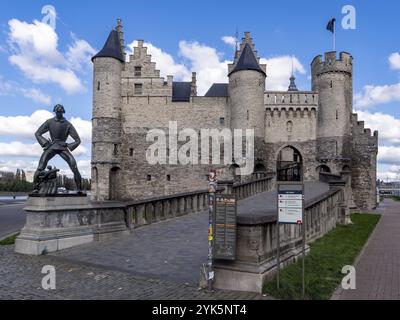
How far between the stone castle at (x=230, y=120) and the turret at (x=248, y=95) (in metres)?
0.09

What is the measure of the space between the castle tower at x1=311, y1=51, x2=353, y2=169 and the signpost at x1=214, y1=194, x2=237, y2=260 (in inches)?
1256

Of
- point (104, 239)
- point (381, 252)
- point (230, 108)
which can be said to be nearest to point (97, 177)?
point (230, 108)

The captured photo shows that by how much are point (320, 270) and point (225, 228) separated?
260 centimetres

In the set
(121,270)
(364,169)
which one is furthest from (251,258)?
(364,169)

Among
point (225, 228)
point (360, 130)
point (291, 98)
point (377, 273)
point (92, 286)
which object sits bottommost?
point (377, 273)

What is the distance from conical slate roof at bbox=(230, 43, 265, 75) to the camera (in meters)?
36.6

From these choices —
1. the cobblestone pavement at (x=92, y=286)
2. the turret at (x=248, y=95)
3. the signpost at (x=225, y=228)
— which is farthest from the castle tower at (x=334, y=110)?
the cobblestone pavement at (x=92, y=286)

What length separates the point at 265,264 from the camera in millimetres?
6344

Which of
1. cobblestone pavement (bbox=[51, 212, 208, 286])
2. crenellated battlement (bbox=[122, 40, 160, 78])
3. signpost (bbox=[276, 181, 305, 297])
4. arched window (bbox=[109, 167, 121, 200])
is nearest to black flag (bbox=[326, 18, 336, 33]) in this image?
crenellated battlement (bbox=[122, 40, 160, 78])

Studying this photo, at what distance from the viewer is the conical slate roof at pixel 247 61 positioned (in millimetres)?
36594

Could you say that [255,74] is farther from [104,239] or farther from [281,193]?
[281,193]

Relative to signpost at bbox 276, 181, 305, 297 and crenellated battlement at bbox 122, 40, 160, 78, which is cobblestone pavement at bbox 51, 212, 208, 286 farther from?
crenellated battlement at bbox 122, 40, 160, 78

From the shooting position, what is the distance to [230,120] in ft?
125

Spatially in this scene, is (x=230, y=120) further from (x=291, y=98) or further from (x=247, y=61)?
(x=291, y=98)
